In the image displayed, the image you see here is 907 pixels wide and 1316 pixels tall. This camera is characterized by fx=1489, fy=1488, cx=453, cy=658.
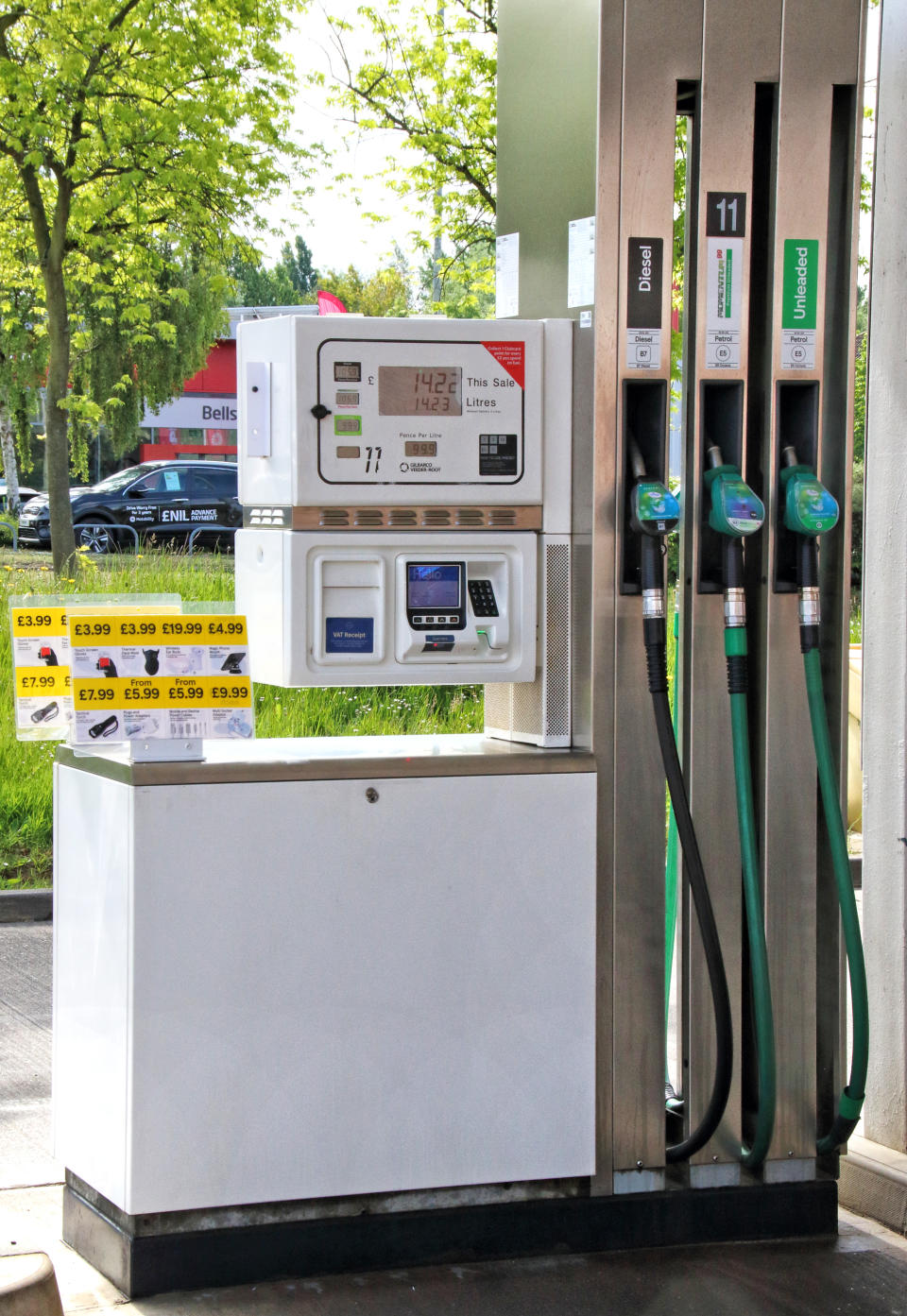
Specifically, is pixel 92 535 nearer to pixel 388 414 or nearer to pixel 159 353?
pixel 159 353

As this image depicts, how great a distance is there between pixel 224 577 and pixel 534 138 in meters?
7.52

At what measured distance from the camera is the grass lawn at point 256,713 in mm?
7949

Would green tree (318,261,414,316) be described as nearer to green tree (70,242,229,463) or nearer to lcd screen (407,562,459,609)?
green tree (70,242,229,463)

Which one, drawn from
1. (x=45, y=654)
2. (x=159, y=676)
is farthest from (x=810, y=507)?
(x=45, y=654)

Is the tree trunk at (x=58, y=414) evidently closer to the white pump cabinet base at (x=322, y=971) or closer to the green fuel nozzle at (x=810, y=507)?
the white pump cabinet base at (x=322, y=971)

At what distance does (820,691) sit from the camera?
144 inches

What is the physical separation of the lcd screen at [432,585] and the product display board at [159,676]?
0.44 metres

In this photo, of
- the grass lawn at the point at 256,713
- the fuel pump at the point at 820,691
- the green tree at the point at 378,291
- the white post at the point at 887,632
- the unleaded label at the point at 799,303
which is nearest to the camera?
the fuel pump at the point at 820,691

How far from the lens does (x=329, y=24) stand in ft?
41.5

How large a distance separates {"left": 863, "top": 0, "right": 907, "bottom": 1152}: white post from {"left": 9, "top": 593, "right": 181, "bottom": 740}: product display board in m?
1.95

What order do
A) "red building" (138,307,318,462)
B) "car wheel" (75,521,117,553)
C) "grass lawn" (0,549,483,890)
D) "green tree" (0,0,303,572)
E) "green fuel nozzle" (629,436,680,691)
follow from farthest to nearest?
"red building" (138,307,318,462) < "car wheel" (75,521,117,553) < "green tree" (0,0,303,572) < "grass lawn" (0,549,483,890) < "green fuel nozzle" (629,436,680,691)

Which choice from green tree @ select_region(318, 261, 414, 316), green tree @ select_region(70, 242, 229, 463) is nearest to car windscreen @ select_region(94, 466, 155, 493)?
green tree @ select_region(70, 242, 229, 463)

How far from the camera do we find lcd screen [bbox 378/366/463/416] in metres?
3.61

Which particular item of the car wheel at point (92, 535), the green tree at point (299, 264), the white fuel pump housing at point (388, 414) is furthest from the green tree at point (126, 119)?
the green tree at point (299, 264)
